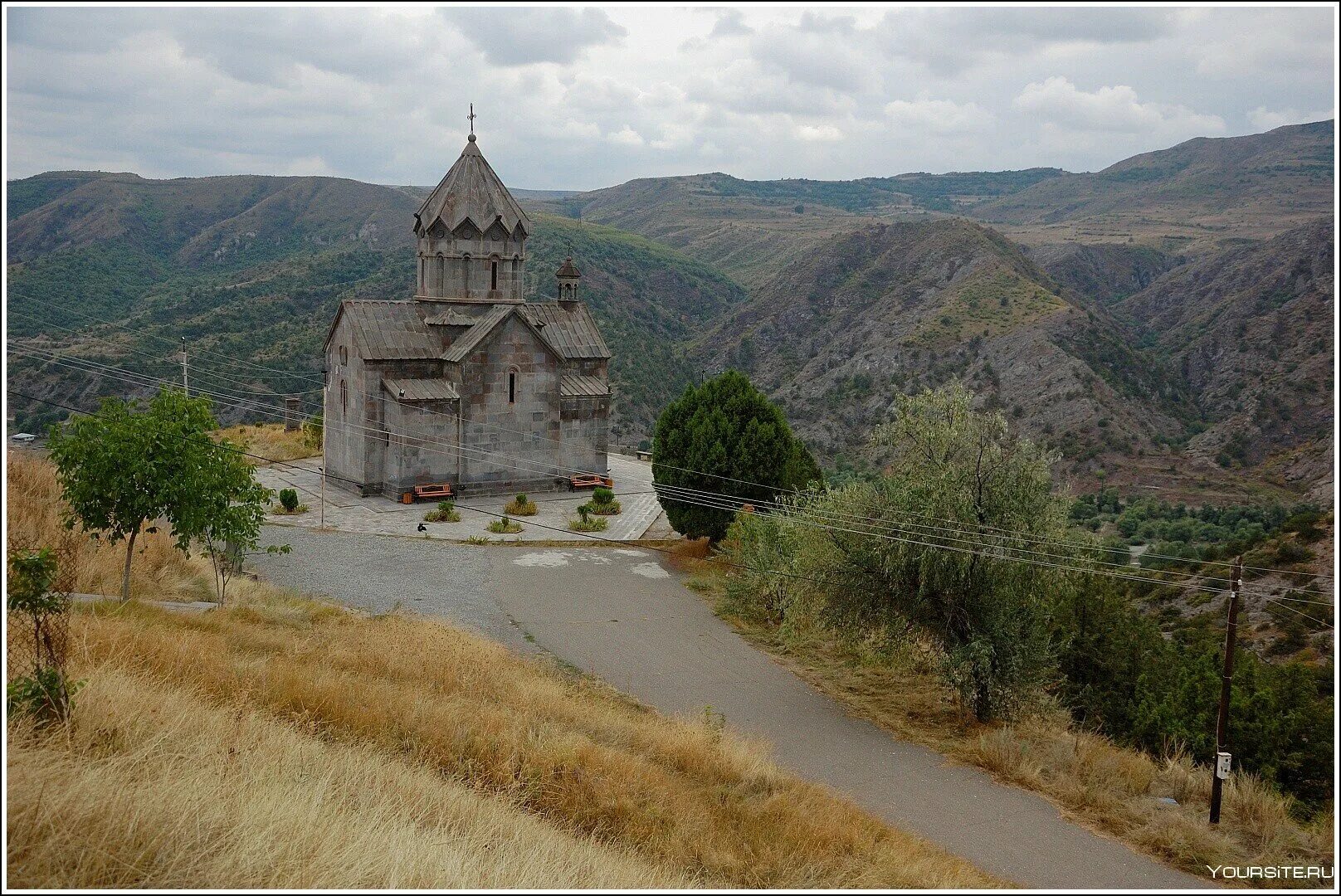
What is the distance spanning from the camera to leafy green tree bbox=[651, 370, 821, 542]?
20859 mm

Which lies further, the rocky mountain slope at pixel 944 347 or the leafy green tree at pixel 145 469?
the rocky mountain slope at pixel 944 347

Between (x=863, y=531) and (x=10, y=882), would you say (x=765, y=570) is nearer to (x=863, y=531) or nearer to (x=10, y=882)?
(x=863, y=531)

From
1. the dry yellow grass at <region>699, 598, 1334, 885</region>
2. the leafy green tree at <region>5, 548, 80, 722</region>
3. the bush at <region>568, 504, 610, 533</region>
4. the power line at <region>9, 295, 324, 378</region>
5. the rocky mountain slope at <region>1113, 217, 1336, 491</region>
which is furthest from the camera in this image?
the power line at <region>9, 295, 324, 378</region>

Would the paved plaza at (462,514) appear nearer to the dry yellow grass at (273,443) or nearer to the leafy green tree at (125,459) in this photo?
the dry yellow grass at (273,443)

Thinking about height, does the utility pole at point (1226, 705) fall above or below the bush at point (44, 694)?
below

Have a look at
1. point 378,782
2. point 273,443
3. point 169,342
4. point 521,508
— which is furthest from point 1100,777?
point 169,342

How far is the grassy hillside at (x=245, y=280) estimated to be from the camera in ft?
157

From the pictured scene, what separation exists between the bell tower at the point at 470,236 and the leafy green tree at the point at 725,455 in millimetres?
6214

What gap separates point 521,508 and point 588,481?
2975mm

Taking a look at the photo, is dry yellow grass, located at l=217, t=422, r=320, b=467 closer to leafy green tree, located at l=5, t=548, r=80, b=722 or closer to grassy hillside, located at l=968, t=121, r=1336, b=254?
leafy green tree, located at l=5, t=548, r=80, b=722

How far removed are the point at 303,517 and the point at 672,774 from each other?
50.0 feet

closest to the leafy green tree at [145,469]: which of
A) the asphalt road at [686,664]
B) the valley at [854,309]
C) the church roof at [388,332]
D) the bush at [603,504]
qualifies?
the asphalt road at [686,664]

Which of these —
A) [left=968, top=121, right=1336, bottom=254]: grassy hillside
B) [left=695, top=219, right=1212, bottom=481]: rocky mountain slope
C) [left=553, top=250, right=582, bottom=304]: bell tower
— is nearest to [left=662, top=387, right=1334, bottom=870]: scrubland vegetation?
[left=553, top=250, right=582, bottom=304]: bell tower

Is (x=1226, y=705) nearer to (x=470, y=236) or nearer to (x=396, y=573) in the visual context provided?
(x=396, y=573)
